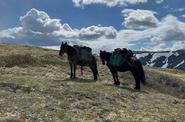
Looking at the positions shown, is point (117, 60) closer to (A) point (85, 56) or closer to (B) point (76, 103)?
(A) point (85, 56)

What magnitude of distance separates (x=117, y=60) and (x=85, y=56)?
460cm

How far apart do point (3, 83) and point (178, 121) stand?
12.9m

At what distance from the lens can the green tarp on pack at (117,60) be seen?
1550 inches

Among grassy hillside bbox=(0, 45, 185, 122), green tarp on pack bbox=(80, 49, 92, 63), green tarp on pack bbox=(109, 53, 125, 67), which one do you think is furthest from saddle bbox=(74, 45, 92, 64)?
grassy hillside bbox=(0, 45, 185, 122)

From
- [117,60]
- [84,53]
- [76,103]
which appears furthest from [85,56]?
[76,103]

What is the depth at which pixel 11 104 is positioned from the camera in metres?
27.3

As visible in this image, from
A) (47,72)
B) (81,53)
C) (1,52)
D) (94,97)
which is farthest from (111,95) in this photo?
(1,52)

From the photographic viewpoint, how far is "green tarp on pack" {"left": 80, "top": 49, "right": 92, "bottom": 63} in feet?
141

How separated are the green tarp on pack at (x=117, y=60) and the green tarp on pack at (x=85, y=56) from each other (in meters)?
3.74

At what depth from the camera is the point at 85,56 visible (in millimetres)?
43375

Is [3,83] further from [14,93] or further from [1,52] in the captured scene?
[1,52]

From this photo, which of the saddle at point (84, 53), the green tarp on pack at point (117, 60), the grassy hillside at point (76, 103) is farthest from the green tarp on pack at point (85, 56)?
the grassy hillside at point (76, 103)

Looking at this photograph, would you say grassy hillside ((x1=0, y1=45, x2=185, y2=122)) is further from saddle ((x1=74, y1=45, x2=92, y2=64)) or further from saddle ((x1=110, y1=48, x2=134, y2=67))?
saddle ((x1=74, y1=45, x2=92, y2=64))

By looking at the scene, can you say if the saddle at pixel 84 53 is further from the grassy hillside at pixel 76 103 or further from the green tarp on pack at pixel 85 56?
the grassy hillside at pixel 76 103
